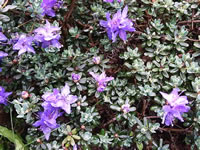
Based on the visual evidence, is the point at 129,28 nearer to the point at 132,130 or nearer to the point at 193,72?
the point at 193,72

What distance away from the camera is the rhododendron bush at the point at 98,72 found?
6.58 ft

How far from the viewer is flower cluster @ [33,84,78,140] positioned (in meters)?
1.81

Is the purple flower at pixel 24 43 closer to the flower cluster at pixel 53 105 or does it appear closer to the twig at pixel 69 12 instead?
the flower cluster at pixel 53 105

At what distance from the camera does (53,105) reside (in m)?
1.79

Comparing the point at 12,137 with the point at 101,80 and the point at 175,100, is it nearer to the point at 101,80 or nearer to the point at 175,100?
the point at 101,80

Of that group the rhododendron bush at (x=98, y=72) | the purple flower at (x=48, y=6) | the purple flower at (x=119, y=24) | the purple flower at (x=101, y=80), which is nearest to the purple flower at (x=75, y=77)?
the rhododendron bush at (x=98, y=72)

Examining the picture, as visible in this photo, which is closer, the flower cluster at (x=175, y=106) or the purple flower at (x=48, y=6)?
the flower cluster at (x=175, y=106)

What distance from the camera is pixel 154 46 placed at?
7.45 ft

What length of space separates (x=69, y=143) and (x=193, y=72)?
95cm

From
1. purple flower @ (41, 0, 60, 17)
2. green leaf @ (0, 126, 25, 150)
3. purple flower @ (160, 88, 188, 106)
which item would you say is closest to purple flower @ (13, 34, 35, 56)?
purple flower @ (41, 0, 60, 17)

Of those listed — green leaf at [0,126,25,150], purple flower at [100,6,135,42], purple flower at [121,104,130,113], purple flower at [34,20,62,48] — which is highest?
purple flower at [100,6,135,42]

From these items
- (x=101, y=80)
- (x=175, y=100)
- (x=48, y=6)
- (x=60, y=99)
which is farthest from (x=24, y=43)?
(x=175, y=100)

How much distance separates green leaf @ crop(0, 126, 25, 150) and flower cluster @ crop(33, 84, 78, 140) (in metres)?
0.24

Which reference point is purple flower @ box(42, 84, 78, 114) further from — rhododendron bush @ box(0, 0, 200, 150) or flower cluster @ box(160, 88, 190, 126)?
flower cluster @ box(160, 88, 190, 126)
